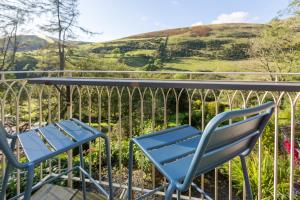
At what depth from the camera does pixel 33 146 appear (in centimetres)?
136

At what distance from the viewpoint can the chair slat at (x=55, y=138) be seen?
1.33 meters

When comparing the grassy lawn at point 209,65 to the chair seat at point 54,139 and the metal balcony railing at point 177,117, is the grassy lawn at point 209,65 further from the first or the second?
the chair seat at point 54,139

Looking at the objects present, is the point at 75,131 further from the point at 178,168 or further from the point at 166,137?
the point at 178,168

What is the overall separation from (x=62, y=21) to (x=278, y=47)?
321 inches

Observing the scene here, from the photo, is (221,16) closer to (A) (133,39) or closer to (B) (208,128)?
(A) (133,39)

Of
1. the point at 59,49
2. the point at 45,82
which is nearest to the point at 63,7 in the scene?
the point at 59,49

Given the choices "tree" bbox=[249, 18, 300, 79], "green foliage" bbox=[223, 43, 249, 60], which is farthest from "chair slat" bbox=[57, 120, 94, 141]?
"green foliage" bbox=[223, 43, 249, 60]

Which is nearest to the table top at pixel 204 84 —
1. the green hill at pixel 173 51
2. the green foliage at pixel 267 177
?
the green foliage at pixel 267 177

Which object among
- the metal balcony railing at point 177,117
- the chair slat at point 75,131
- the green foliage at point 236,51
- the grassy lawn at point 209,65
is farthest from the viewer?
the green foliage at point 236,51

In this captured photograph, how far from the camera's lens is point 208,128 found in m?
0.87

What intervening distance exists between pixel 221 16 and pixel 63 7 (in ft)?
29.1

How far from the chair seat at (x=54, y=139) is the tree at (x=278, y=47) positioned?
9.44m

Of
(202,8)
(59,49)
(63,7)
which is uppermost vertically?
(202,8)

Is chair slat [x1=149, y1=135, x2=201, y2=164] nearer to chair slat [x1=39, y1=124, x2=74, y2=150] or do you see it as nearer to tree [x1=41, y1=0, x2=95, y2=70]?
chair slat [x1=39, y1=124, x2=74, y2=150]
